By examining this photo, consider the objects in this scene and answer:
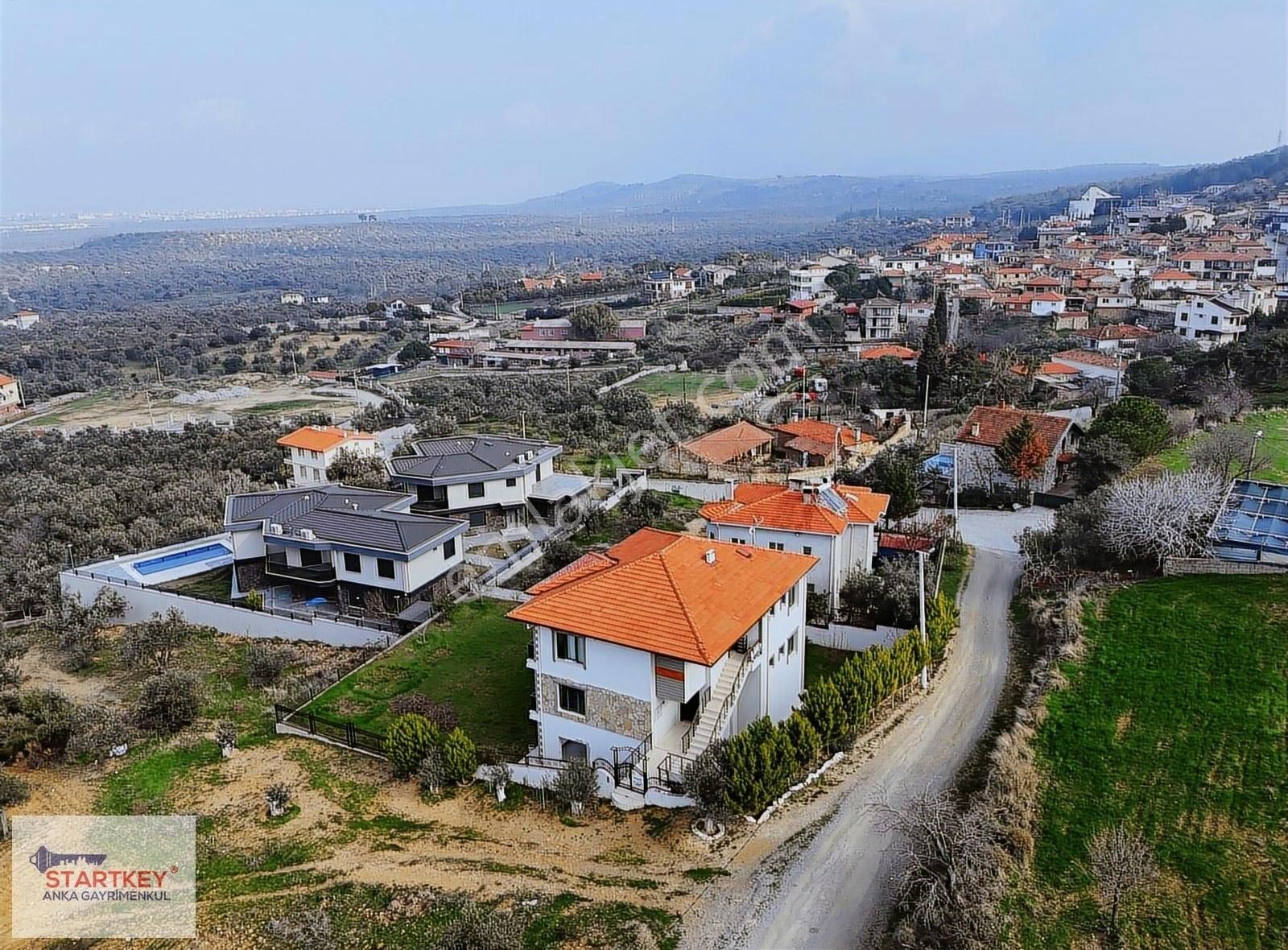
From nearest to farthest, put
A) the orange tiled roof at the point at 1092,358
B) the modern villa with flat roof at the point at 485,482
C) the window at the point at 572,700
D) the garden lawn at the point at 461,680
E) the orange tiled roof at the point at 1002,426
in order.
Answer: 1. the window at the point at 572,700
2. the garden lawn at the point at 461,680
3. the modern villa with flat roof at the point at 485,482
4. the orange tiled roof at the point at 1002,426
5. the orange tiled roof at the point at 1092,358

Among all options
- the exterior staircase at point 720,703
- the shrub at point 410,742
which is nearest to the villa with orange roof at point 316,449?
the shrub at point 410,742

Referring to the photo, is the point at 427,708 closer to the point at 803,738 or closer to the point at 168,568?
the point at 803,738

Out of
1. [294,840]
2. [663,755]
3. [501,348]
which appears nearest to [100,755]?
[294,840]

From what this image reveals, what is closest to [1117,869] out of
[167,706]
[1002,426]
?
[167,706]

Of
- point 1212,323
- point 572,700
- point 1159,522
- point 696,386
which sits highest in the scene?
point 1212,323

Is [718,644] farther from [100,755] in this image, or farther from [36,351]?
[36,351]

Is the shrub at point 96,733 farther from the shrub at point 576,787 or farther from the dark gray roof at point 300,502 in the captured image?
the shrub at point 576,787

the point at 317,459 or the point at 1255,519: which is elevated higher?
the point at 1255,519

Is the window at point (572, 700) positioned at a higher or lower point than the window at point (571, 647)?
lower
